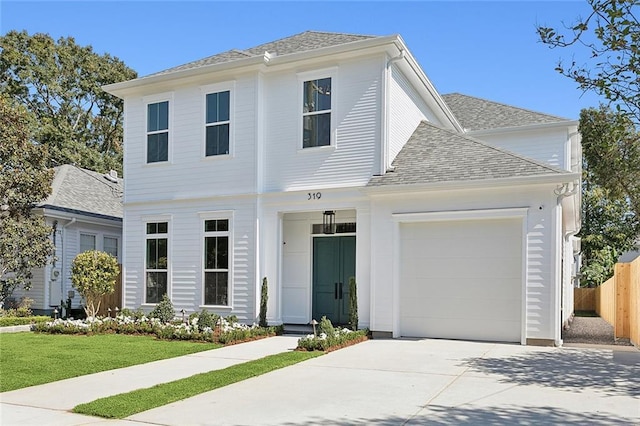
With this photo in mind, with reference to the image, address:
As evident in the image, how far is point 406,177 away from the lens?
12477 millimetres

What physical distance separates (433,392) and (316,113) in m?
8.31

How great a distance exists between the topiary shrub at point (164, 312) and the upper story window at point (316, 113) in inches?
212

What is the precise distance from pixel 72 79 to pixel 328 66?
2495cm

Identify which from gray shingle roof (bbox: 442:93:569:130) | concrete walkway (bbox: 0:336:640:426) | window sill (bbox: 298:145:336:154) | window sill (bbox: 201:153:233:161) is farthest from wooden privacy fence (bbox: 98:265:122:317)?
gray shingle roof (bbox: 442:93:569:130)

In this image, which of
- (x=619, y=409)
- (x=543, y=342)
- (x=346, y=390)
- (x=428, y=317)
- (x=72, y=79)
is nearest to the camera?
(x=619, y=409)

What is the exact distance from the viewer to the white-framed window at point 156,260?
49.9ft

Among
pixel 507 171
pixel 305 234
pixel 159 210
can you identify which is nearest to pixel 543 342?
pixel 507 171

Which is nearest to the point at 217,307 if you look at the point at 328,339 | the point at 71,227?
the point at 328,339

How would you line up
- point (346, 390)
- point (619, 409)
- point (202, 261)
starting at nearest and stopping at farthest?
point (619, 409), point (346, 390), point (202, 261)

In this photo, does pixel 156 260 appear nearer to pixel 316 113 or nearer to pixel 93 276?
pixel 93 276

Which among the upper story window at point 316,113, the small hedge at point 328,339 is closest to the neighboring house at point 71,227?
the upper story window at point 316,113

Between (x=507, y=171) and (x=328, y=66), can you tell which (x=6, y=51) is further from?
(x=507, y=171)

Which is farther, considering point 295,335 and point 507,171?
point 295,335

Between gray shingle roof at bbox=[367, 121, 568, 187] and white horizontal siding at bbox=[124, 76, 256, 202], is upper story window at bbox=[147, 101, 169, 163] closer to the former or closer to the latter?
white horizontal siding at bbox=[124, 76, 256, 202]
